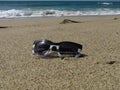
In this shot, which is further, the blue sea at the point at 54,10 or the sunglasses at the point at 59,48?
the blue sea at the point at 54,10

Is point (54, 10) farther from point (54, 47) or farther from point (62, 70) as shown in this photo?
point (62, 70)

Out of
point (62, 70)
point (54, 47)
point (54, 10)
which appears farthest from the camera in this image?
point (54, 10)

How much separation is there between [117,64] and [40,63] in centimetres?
166

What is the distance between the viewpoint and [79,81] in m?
6.97

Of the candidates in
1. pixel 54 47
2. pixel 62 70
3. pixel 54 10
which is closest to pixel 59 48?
pixel 54 47

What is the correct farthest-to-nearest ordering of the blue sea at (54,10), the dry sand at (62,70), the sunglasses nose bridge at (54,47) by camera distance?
1. the blue sea at (54,10)
2. the sunglasses nose bridge at (54,47)
3. the dry sand at (62,70)

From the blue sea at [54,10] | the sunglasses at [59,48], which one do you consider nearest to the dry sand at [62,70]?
the sunglasses at [59,48]

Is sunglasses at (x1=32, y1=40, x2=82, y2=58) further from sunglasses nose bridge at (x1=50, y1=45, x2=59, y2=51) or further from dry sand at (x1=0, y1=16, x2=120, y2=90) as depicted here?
dry sand at (x1=0, y1=16, x2=120, y2=90)

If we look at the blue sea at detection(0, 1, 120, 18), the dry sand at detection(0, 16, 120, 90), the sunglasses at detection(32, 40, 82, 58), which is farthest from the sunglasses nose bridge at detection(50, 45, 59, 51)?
the blue sea at detection(0, 1, 120, 18)

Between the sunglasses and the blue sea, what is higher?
the sunglasses

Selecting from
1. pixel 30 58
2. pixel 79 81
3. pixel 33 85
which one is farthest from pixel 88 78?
pixel 30 58

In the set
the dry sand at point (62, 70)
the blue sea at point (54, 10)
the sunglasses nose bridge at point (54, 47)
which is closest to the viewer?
the dry sand at point (62, 70)

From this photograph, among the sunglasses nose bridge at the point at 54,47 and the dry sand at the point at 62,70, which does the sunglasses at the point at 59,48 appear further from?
the dry sand at the point at 62,70

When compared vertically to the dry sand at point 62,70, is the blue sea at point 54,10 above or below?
below
